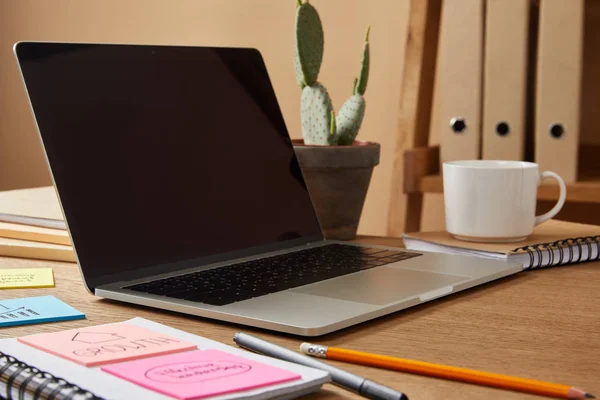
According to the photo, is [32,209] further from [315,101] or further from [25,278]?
[315,101]

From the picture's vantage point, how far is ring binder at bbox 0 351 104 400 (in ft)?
1.38

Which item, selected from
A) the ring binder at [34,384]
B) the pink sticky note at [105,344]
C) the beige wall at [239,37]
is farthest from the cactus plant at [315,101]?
the beige wall at [239,37]

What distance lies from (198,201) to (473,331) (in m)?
0.36

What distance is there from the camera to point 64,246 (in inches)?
36.7

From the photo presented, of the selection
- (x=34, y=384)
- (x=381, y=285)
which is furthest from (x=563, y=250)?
A: (x=34, y=384)

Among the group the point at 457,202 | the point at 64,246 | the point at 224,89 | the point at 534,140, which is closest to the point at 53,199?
the point at 64,246

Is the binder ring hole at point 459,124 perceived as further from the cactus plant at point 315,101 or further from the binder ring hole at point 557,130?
the cactus plant at point 315,101

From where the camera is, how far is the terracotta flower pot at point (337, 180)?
3.36 feet

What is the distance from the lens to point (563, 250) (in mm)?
885

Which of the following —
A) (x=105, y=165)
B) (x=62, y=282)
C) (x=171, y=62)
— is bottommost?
(x=62, y=282)

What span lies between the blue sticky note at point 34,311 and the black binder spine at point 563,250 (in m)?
0.47

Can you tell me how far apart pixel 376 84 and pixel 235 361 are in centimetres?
143

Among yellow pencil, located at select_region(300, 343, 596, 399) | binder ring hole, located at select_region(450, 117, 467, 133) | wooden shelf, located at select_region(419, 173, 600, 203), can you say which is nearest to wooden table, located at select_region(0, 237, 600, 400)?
yellow pencil, located at select_region(300, 343, 596, 399)

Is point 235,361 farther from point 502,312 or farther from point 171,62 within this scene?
point 171,62
